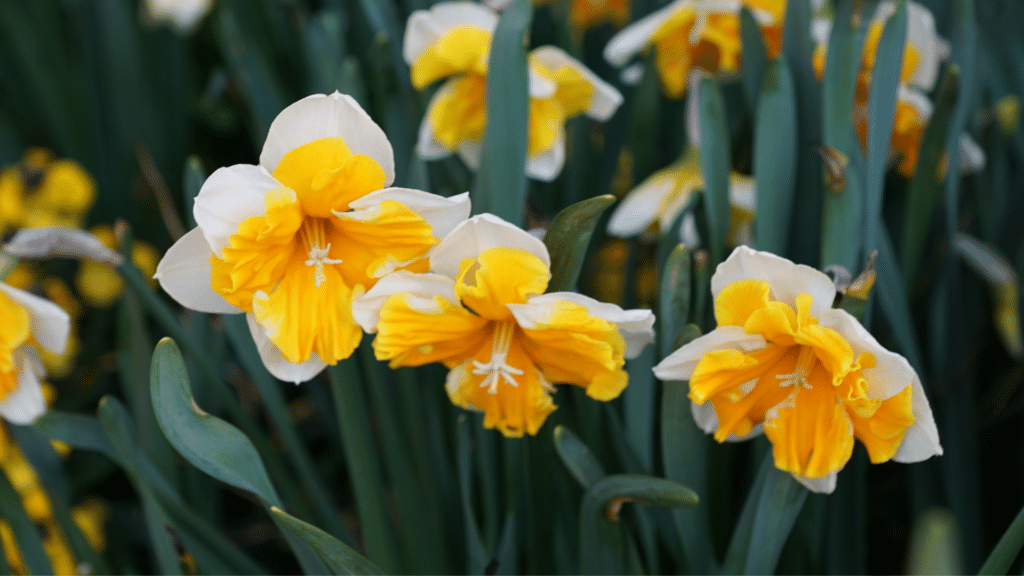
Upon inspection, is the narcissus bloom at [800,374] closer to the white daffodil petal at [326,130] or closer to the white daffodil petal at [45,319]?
the white daffodil petal at [326,130]

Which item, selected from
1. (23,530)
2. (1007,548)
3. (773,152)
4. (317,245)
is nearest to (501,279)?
(317,245)

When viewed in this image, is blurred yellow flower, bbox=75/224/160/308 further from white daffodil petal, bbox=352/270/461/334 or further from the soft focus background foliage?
white daffodil petal, bbox=352/270/461/334

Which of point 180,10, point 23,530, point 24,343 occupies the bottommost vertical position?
point 23,530

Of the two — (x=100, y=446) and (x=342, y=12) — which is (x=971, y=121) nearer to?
(x=342, y=12)

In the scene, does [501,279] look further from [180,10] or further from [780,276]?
[180,10]

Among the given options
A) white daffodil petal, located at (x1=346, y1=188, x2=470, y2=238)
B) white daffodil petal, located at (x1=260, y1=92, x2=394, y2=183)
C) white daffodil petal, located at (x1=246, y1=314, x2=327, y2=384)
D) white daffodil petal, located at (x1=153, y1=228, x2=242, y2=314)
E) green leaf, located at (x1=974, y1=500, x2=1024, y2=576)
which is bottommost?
green leaf, located at (x1=974, y1=500, x2=1024, y2=576)

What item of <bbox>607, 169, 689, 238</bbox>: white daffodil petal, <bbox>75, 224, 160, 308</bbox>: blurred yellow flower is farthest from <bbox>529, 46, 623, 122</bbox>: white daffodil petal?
<bbox>75, 224, 160, 308</bbox>: blurred yellow flower

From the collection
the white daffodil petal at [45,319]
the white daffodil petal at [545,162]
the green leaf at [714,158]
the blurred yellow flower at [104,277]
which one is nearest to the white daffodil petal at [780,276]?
the green leaf at [714,158]
